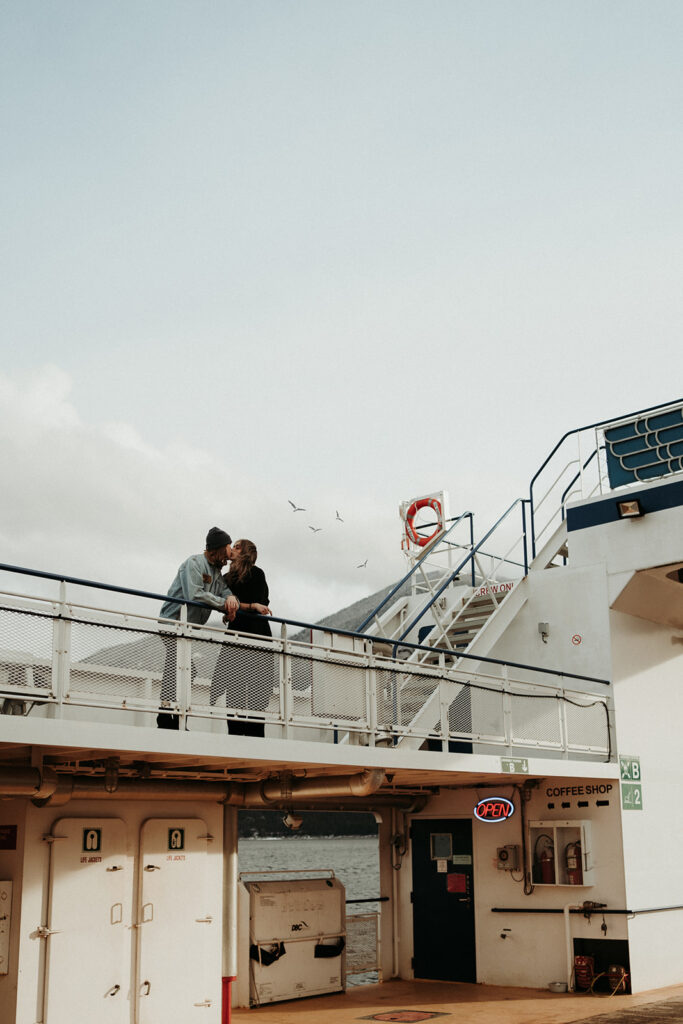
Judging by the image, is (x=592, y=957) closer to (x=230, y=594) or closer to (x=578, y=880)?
(x=578, y=880)

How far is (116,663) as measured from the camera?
8891 mm

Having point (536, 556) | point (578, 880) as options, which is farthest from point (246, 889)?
point (536, 556)

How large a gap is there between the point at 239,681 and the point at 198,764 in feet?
4.89

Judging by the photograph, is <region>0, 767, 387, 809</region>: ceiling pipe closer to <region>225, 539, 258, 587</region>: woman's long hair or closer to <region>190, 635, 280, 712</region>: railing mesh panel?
<region>190, 635, 280, 712</region>: railing mesh panel

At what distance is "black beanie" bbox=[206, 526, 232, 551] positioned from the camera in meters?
10.0

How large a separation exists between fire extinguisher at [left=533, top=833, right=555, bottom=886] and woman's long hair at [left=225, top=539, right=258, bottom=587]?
7090 millimetres

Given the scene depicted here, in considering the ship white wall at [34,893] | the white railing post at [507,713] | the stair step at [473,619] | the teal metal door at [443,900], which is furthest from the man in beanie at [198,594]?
the teal metal door at [443,900]

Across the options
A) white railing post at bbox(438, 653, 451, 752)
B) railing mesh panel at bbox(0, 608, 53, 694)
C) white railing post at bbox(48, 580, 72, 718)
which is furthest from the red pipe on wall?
railing mesh panel at bbox(0, 608, 53, 694)

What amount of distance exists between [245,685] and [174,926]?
3023 millimetres

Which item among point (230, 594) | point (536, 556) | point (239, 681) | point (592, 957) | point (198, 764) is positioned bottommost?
point (592, 957)

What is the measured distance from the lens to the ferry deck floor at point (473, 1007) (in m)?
12.3

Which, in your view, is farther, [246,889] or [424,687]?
[246,889]

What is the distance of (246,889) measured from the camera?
48.4 feet

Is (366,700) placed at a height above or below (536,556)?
below
